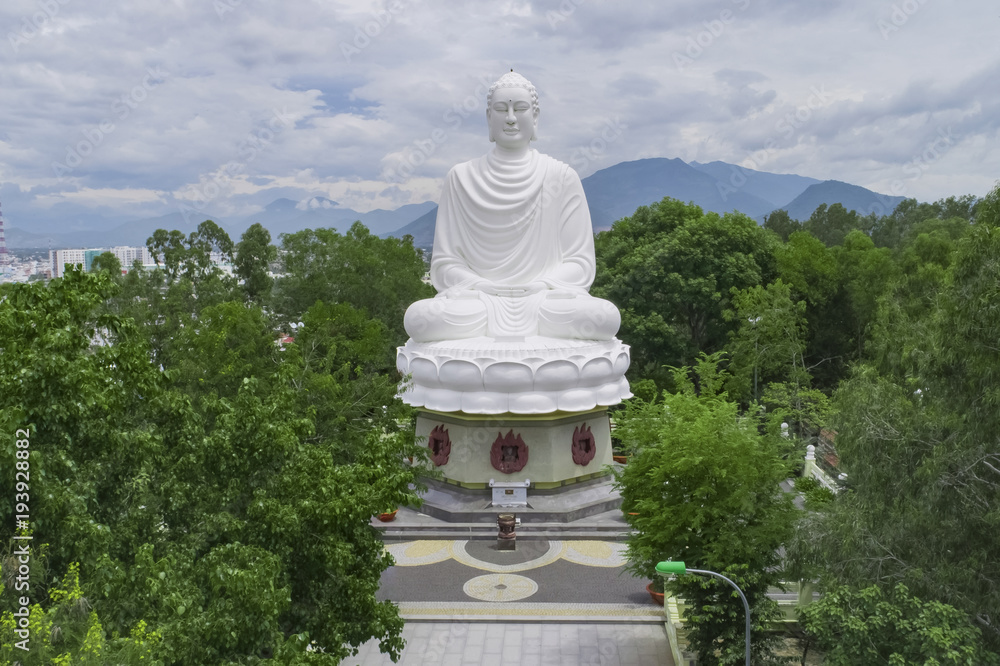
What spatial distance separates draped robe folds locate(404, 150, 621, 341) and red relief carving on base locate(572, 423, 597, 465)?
3.07m

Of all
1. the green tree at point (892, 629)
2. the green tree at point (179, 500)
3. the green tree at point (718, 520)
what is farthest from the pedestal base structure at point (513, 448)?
the green tree at point (892, 629)

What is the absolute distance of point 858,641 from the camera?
7.93 meters

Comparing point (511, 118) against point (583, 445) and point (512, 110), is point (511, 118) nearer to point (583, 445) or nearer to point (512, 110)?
point (512, 110)

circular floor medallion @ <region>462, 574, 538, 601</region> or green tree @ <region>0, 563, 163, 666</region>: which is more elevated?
green tree @ <region>0, 563, 163, 666</region>

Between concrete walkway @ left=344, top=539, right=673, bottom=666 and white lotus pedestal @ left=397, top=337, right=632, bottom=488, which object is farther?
white lotus pedestal @ left=397, top=337, right=632, bottom=488

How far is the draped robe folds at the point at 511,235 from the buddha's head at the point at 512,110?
1.88 ft

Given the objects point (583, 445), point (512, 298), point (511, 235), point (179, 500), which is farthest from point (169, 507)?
point (511, 235)

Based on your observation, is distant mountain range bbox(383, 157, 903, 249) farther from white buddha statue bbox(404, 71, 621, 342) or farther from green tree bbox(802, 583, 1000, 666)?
green tree bbox(802, 583, 1000, 666)

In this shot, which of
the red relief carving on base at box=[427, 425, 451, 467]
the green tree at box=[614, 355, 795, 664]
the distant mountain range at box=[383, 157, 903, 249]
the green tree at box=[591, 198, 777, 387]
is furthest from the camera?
the distant mountain range at box=[383, 157, 903, 249]

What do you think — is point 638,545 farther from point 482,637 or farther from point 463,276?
point 463,276

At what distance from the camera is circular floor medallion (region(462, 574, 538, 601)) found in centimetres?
1348

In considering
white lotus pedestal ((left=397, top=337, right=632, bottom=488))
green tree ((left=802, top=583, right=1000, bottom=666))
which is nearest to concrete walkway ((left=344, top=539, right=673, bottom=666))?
white lotus pedestal ((left=397, top=337, right=632, bottom=488))

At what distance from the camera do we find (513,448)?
16844 mm

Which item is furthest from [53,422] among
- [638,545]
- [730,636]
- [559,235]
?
Answer: [559,235]
